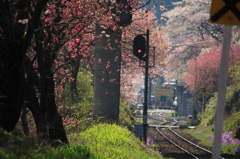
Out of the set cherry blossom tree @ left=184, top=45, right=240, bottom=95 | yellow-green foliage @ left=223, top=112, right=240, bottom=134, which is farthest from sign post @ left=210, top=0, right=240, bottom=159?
cherry blossom tree @ left=184, top=45, right=240, bottom=95

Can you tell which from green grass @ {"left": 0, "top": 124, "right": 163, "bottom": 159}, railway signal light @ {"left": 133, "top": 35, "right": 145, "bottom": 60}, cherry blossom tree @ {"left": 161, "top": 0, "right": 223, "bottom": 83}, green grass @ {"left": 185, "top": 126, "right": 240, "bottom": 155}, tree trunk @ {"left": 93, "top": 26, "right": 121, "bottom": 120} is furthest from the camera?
cherry blossom tree @ {"left": 161, "top": 0, "right": 223, "bottom": 83}

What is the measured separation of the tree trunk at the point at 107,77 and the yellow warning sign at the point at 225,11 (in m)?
13.3

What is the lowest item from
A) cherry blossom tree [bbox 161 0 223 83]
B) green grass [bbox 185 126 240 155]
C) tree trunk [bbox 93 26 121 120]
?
green grass [bbox 185 126 240 155]

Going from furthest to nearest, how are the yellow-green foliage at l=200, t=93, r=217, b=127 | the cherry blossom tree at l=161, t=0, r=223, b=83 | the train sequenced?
the train < the cherry blossom tree at l=161, t=0, r=223, b=83 < the yellow-green foliage at l=200, t=93, r=217, b=127

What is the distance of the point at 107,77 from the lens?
18.9 meters

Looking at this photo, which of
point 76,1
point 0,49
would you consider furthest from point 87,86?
point 0,49

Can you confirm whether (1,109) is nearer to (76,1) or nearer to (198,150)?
(76,1)

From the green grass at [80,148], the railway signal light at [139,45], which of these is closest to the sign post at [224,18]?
the green grass at [80,148]

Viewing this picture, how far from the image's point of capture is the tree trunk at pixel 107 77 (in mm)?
18750

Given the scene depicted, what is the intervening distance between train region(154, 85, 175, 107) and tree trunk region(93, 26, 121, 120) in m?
50.4

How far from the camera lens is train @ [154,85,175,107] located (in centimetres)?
6962

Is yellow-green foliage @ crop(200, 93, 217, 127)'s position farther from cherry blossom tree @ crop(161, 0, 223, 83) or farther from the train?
the train

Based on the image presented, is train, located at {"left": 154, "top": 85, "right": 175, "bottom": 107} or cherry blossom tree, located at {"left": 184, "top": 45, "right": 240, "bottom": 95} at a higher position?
cherry blossom tree, located at {"left": 184, "top": 45, "right": 240, "bottom": 95}

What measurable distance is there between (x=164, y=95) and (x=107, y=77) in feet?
172
